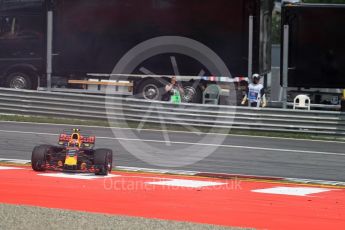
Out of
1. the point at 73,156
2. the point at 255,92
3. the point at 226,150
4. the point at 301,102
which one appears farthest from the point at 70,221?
the point at 301,102

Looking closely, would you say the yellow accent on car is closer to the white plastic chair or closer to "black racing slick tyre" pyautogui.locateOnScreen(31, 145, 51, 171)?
"black racing slick tyre" pyautogui.locateOnScreen(31, 145, 51, 171)

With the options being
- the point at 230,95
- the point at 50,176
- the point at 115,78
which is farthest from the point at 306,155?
the point at 115,78

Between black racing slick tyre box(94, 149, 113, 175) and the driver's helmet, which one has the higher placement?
the driver's helmet

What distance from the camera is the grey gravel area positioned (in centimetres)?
659

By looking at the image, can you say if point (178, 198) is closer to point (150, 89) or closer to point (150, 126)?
point (150, 126)

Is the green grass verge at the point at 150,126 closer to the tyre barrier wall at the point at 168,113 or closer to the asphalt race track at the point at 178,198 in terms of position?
the tyre barrier wall at the point at 168,113

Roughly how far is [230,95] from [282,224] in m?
15.8

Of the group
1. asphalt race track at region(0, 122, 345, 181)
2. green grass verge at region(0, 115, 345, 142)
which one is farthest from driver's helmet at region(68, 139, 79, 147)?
green grass verge at region(0, 115, 345, 142)

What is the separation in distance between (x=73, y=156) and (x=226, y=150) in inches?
219

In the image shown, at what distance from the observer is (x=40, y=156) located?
10742 mm

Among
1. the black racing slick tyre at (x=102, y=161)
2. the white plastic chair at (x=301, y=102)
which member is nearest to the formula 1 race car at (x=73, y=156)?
the black racing slick tyre at (x=102, y=161)

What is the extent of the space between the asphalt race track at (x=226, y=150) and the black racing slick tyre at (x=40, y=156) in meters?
2.22

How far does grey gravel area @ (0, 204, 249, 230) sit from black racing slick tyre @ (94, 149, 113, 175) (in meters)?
3.33

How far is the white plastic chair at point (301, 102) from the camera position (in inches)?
844
